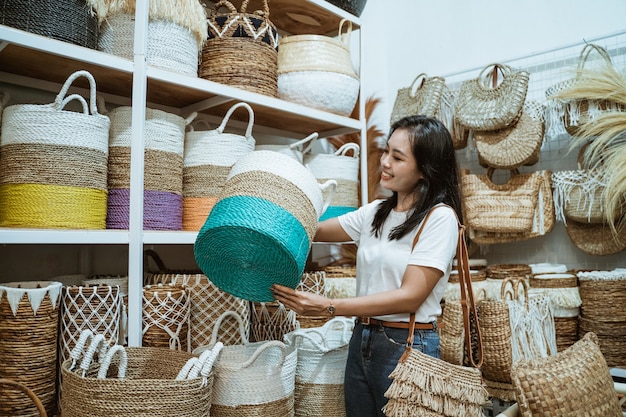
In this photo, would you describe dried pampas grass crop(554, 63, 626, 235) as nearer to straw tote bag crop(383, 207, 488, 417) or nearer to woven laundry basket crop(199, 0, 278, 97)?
straw tote bag crop(383, 207, 488, 417)

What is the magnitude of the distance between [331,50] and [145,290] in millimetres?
1332

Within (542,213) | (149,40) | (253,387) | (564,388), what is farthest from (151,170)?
(542,213)

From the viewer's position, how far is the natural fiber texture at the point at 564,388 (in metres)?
1.45

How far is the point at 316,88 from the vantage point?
2.30 meters

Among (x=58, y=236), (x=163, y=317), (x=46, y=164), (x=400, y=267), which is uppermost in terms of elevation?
(x=46, y=164)

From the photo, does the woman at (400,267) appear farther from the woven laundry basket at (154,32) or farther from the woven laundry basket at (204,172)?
the woven laundry basket at (154,32)

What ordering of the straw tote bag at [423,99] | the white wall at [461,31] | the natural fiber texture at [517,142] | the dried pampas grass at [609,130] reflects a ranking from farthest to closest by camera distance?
1. the straw tote bag at [423,99]
2. the white wall at [461,31]
3. the natural fiber texture at [517,142]
4. the dried pampas grass at [609,130]

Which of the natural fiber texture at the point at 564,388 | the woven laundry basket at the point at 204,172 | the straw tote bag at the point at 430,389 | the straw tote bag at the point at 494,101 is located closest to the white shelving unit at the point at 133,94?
the woven laundry basket at the point at 204,172

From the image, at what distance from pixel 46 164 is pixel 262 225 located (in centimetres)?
77

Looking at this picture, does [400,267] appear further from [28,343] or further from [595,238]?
[595,238]

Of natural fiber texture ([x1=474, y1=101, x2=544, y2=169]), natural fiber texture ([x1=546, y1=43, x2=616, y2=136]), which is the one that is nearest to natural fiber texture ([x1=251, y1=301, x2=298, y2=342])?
natural fiber texture ([x1=474, y1=101, x2=544, y2=169])

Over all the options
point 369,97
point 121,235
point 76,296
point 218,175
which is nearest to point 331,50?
point 218,175

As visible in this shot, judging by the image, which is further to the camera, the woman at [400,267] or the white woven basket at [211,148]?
the white woven basket at [211,148]

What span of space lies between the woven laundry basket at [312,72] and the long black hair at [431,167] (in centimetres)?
77
